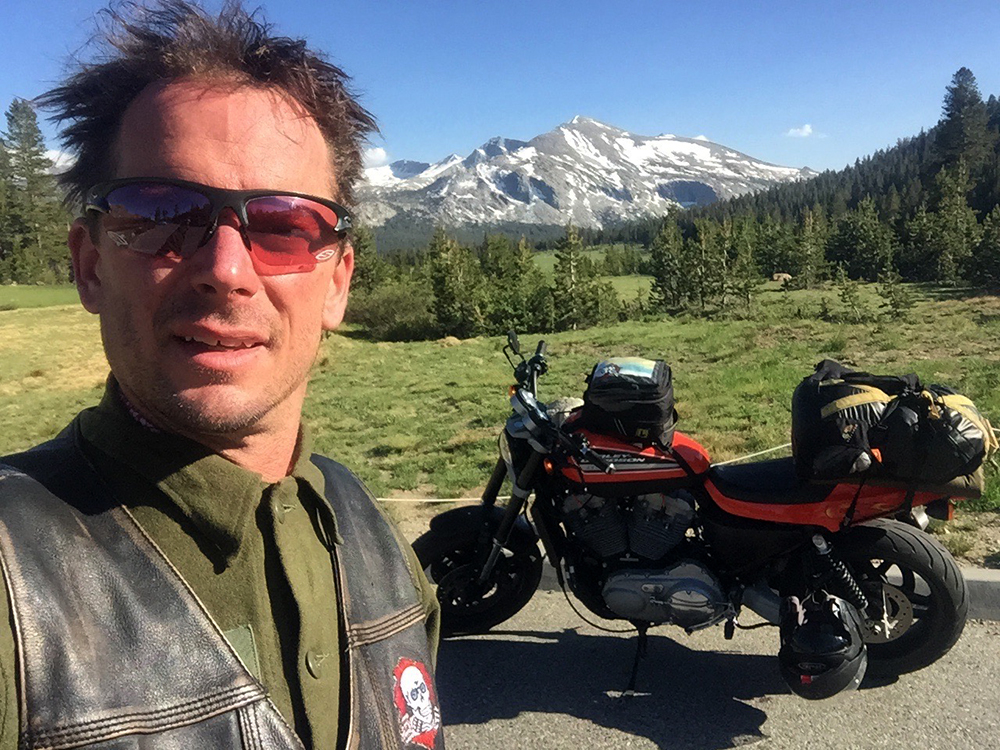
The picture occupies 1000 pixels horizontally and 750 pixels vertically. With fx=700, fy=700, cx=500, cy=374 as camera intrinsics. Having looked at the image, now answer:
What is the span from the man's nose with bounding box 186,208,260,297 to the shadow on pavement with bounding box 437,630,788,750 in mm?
2408

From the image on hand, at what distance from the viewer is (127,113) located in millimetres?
995

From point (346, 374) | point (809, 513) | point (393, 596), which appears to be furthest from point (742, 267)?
point (393, 596)

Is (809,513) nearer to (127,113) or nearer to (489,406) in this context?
(127,113)

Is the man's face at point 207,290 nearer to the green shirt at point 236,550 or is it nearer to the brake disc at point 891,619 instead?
the green shirt at point 236,550

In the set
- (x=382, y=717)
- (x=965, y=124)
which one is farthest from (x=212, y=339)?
(x=965, y=124)

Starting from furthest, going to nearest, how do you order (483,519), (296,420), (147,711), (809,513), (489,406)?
(489,406), (483,519), (809,513), (296,420), (147,711)

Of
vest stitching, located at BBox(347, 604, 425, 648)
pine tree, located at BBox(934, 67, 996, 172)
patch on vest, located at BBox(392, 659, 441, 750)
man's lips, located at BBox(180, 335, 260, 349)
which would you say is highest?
pine tree, located at BBox(934, 67, 996, 172)

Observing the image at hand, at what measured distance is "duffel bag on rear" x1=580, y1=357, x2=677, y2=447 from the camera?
284cm

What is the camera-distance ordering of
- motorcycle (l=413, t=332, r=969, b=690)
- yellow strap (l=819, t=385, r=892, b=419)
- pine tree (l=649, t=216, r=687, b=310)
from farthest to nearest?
pine tree (l=649, t=216, r=687, b=310) < motorcycle (l=413, t=332, r=969, b=690) < yellow strap (l=819, t=385, r=892, b=419)

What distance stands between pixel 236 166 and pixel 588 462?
7.16ft

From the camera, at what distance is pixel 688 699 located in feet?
9.44

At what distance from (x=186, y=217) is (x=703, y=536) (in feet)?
8.81

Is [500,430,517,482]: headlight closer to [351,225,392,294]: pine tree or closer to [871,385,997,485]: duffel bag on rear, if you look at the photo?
[871,385,997,485]: duffel bag on rear

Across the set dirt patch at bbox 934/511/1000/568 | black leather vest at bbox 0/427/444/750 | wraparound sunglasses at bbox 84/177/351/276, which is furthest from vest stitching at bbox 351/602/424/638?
dirt patch at bbox 934/511/1000/568
